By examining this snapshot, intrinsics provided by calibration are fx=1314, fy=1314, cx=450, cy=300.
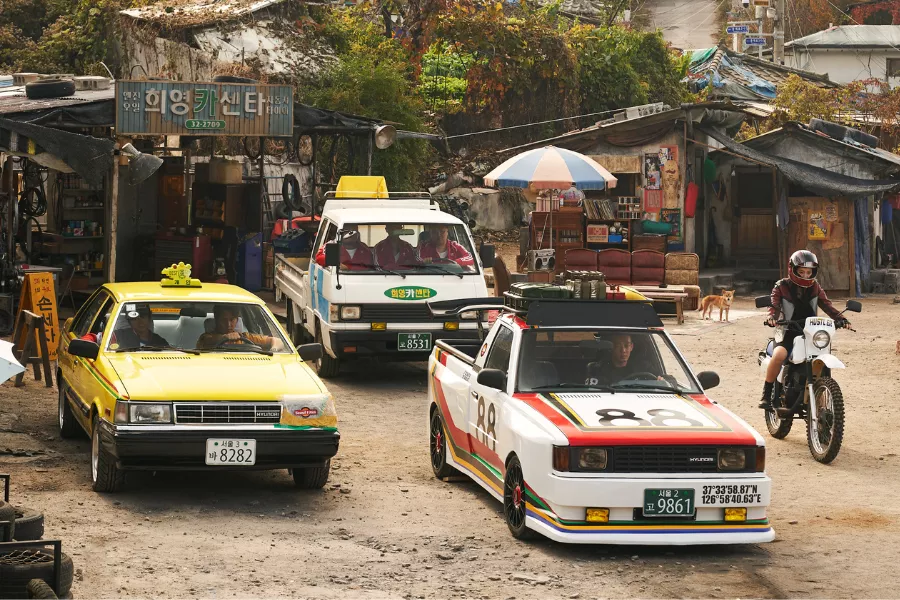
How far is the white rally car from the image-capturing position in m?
7.78

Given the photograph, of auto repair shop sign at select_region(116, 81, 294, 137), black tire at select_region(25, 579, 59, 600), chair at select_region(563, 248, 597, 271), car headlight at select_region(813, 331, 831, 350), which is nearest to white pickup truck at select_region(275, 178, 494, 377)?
auto repair shop sign at select_region(116, 81, 294, 137)

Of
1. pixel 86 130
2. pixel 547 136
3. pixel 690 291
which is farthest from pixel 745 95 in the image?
pixel 86 130

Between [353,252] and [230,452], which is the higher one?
[353,252]

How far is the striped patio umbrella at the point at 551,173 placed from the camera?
22.1m

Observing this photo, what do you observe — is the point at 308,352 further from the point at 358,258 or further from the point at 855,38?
the point at 855,38

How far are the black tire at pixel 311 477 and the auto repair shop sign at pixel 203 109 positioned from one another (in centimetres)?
972

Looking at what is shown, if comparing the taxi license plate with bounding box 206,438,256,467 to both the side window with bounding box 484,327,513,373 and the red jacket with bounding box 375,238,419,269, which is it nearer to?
the side window with bounding box 484,327,513,373

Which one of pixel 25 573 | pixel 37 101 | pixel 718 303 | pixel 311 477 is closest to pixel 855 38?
pixel 718 303

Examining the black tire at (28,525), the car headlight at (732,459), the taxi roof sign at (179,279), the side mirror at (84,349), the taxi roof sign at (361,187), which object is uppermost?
the taxi roof sign at (361,187)

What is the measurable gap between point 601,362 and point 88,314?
4.63 m

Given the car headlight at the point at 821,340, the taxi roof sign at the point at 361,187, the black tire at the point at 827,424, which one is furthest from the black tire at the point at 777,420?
the taxi roof sign at the point at 361,187

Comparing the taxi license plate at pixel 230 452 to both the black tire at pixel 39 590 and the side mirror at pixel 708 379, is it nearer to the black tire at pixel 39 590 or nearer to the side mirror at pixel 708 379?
the black tire at pixel 39 590

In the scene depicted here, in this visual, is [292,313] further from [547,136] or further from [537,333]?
[547,136]

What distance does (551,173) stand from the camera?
871 inches
